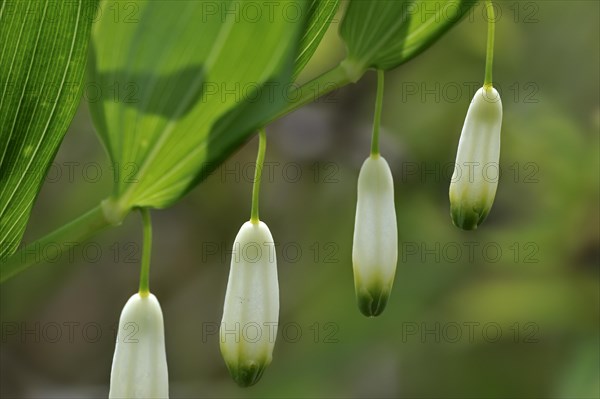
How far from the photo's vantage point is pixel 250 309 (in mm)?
707

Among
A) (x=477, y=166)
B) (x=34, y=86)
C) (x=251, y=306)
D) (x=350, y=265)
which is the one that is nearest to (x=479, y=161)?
(x=477, y=166)

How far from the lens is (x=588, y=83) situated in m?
2.32

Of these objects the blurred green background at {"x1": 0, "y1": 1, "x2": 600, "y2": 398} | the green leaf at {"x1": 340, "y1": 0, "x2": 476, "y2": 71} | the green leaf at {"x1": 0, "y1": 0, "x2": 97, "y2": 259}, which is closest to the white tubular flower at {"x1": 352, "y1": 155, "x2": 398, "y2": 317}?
the green leaf at {"x1": 340, "y1": 0, "x2": 476, "y2": 71}

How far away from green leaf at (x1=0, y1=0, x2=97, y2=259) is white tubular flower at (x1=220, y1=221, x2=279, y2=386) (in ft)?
0.53

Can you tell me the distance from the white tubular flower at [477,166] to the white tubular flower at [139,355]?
0.26m

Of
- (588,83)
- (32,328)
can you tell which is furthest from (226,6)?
(588,83)

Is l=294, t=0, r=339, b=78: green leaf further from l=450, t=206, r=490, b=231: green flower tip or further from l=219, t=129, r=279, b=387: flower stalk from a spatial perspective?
l=450, t=206, r=490, b=231: green flower tip

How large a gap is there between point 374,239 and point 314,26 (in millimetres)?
191

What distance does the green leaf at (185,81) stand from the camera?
59cm

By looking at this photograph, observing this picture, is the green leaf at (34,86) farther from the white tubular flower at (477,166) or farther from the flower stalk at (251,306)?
the white tubular flower at (477,166)

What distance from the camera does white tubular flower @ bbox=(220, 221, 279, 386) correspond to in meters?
0.70

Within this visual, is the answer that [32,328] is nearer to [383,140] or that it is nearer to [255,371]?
[383,140]

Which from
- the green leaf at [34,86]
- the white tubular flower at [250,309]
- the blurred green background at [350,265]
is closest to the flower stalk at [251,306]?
the white tubular flower at [250,309]

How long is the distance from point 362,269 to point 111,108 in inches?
9.8
